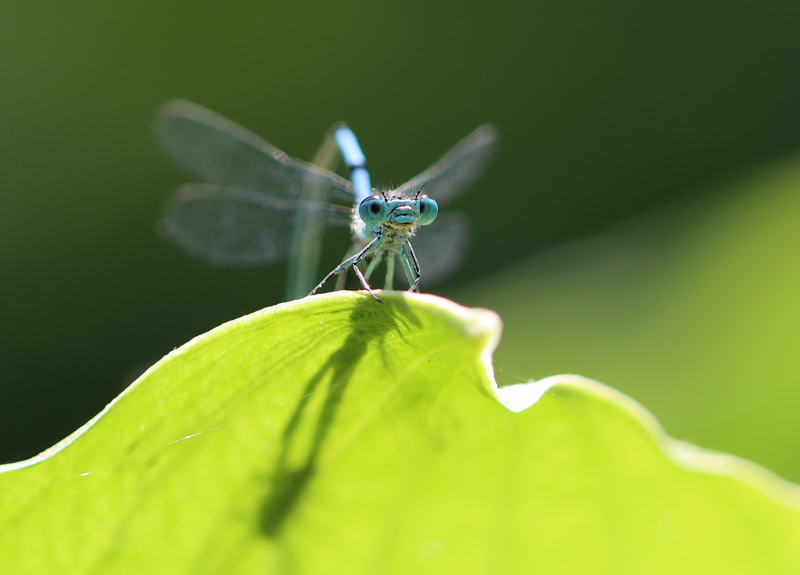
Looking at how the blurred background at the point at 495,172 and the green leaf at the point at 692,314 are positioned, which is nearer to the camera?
the green leaf at the point at 692,314

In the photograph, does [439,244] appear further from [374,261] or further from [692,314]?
[692,314]

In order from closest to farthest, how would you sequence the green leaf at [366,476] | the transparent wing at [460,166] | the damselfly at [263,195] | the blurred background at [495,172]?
1. the green leaf at [366,476]
2. the damselfly at [263,195]
3. the transparent wing at [460,166]
4. the blurred background at [495,172]

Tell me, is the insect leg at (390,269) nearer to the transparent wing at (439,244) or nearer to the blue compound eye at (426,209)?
the blue compound eye at (426,209)

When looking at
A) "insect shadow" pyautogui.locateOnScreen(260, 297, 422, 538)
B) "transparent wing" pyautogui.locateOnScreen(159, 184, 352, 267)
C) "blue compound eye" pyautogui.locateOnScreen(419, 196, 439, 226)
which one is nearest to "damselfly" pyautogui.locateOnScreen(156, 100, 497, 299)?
"transparent wing" pyautogui.locateOnScreen(159, 184, 352, 267)

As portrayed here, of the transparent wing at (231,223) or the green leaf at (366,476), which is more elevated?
the transparent wing at (231,223)

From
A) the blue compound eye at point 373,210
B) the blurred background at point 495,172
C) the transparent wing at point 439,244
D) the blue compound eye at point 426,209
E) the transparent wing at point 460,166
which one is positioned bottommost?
the blue compound eye at point 373,210

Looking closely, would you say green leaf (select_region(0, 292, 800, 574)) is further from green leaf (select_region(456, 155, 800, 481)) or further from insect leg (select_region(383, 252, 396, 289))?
green leaf (select_region(456, 155, 800, 481))

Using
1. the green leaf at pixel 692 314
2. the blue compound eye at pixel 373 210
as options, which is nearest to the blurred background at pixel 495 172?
the green leaf at pixel 692 314
